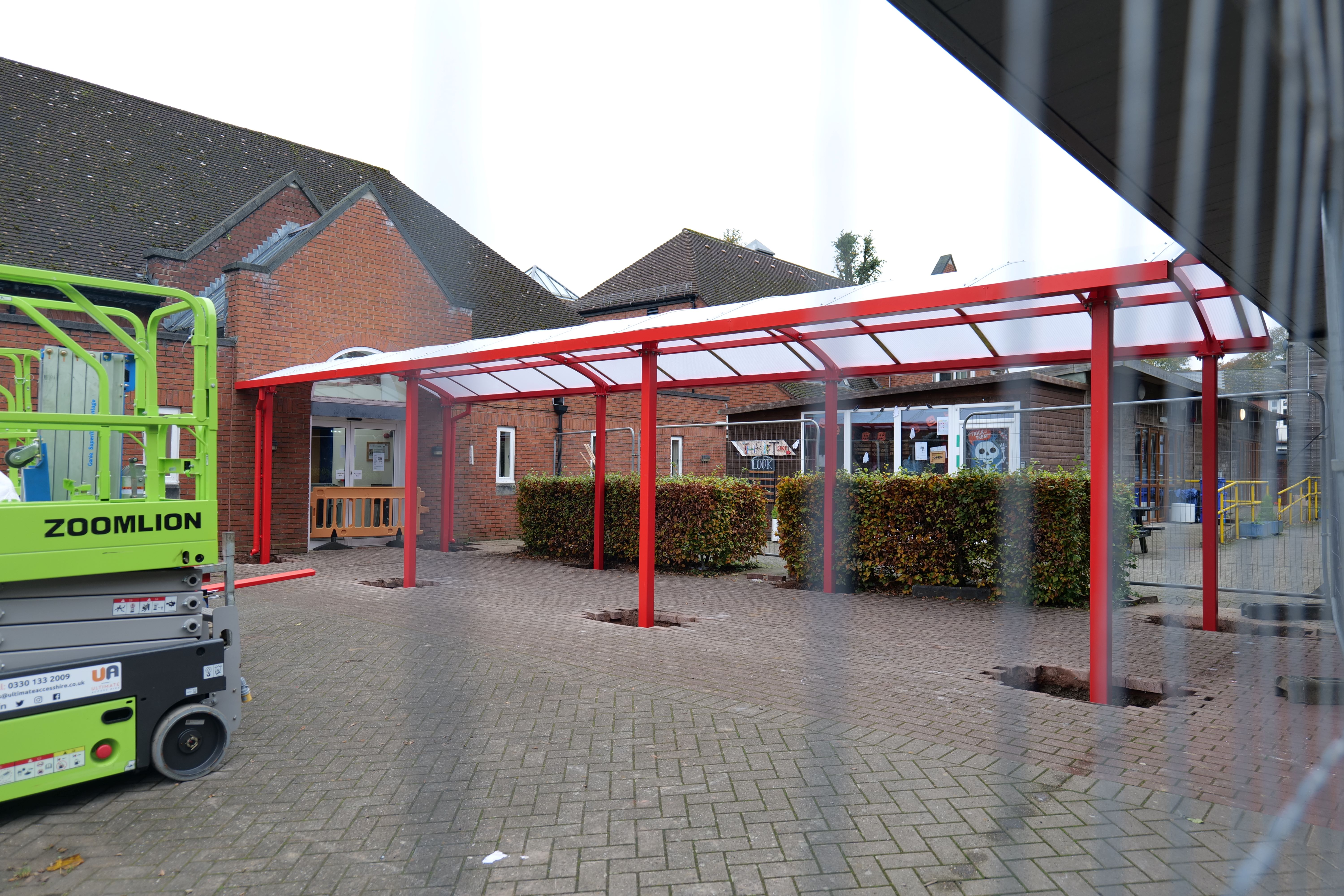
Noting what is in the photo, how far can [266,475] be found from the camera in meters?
13.2

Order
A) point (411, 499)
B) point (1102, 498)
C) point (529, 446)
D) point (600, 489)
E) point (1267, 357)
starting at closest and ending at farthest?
point (1102, 498) → point (1267, 357) → point (411, 499) → point (600, 489) → point (529, 446)

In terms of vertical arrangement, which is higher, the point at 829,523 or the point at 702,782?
the point at 829,523

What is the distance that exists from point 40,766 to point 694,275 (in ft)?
86.9

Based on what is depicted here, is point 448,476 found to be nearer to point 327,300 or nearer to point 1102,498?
point 327,300

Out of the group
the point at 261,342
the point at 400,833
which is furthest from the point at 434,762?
the point at 261,342

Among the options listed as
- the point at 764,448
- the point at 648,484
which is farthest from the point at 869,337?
the point at 764,448

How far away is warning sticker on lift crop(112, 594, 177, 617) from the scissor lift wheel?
51 cm

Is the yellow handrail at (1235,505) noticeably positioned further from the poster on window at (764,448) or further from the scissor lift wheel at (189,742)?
the scissor lift wheel at (189,742)

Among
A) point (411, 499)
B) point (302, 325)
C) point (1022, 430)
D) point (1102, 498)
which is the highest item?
point (302, 325)

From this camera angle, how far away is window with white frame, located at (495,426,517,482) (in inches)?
694

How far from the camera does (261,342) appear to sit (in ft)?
45.1

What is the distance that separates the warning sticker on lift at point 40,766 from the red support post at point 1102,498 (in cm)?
550

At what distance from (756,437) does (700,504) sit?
32.1 ft

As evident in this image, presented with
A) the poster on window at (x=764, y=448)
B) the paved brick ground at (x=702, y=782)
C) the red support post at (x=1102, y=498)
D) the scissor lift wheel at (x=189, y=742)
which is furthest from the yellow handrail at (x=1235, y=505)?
the scissor lift wheel at (x=189, y=742)
